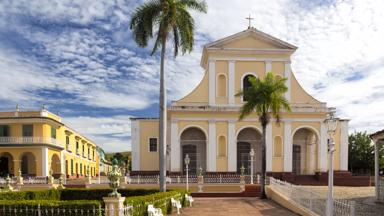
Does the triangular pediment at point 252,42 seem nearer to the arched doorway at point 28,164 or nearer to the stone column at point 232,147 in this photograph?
the stone column at point 232,147

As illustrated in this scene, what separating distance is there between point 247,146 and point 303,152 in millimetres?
5439

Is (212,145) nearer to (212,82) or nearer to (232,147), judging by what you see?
(232,147)

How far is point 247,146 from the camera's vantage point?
38.1 metres

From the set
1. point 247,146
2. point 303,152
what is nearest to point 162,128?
point 247,146

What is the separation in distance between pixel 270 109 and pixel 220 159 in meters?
10.7

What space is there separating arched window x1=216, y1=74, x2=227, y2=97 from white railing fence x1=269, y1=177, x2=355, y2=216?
15.5 metres

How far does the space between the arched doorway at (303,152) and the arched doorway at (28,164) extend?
2586 cm

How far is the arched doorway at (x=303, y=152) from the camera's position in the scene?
37.8 meters

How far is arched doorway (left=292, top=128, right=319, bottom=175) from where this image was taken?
37.8 m

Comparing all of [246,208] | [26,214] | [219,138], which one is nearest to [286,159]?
[219,138]

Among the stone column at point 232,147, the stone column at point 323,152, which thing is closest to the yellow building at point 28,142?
the stone column at point 232,147

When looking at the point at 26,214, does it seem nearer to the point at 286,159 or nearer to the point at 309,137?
the point at 286,159

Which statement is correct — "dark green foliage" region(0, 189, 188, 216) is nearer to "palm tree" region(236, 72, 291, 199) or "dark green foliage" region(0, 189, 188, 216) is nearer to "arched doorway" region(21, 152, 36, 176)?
"palm tree" region(236, 72, 291, 199)

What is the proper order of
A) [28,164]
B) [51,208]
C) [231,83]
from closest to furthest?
[51,208]
[231,83]
[28,164]
